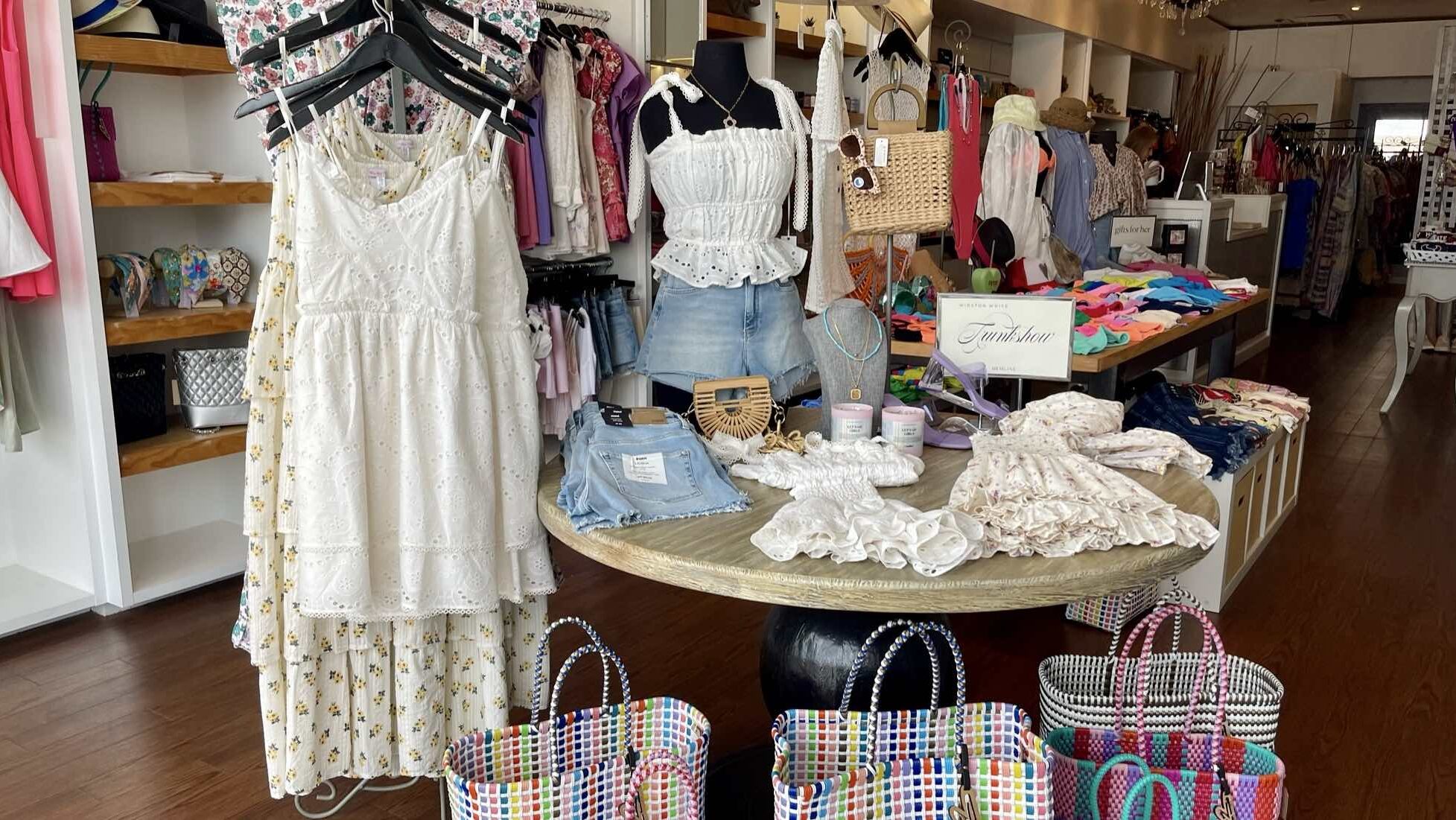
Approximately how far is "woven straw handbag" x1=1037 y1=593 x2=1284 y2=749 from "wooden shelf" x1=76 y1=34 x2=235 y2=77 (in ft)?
9.22

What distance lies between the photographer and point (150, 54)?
3213 mm

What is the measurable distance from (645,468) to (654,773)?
0.48m

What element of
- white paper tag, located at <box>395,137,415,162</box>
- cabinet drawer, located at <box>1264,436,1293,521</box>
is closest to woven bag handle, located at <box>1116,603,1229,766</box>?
white paper tag, located at <box>395,137,415,162</box>

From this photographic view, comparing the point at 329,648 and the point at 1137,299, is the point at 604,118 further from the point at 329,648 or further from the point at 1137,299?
the point at 329,648

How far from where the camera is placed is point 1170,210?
711cm

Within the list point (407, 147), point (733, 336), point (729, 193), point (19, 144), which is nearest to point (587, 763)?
point (407, 147)

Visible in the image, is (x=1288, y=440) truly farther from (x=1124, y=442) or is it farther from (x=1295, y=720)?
(x=1124, y=442)

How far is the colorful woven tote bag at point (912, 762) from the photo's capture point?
4.94 ft

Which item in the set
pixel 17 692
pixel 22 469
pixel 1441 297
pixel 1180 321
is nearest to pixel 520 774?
pixel 17 692

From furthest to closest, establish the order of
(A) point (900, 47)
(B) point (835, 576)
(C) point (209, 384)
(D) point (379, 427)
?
(A) point (900, 47) < (C) point (209, 384) < (D) point (379, 427) < (B) point (835, 576)

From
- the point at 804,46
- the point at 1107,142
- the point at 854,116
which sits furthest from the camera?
the point at 1107,142

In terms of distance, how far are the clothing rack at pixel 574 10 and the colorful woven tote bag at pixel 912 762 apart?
2.96 m

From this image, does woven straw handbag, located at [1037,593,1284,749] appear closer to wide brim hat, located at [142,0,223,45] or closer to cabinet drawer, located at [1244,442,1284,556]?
cabinet drawer, located at [1244,442,1284,556]

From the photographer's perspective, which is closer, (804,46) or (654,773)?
(654,773)
